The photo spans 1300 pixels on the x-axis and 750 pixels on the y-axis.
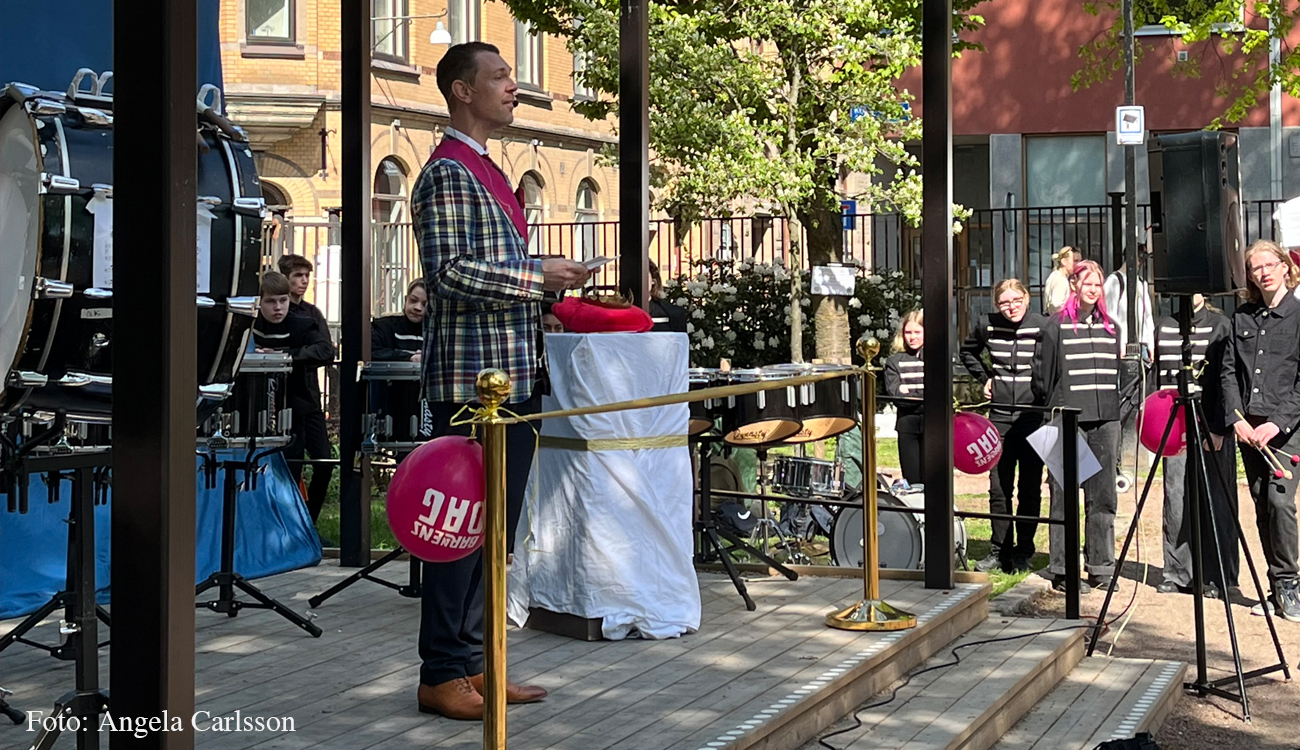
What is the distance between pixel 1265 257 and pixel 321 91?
71.8ft

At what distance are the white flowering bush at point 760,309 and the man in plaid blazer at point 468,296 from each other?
13.7m

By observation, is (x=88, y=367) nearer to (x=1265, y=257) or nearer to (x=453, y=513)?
(x=453, y=513)

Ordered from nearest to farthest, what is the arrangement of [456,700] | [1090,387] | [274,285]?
[456,700]
[1090,387]
[274,285]

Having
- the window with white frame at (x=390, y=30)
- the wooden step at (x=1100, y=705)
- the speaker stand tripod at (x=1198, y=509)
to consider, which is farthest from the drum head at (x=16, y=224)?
the window with white frame at (x=390, y=30)

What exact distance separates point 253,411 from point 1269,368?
5472mm

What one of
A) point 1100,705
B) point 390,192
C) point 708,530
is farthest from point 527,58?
point 1100,705

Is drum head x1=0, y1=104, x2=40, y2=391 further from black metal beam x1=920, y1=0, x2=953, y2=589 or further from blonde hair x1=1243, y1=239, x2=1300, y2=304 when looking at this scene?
blonde hair x1=1243, y1=239, x2=1300, y2=304

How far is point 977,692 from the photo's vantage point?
6.34 metres

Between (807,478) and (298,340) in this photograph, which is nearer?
(298,340)

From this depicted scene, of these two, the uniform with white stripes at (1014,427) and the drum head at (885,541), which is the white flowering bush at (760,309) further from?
the drum head at (885,541)

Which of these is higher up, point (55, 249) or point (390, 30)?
point (390, 30)

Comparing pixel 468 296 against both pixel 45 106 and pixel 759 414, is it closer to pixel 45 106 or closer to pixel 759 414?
pixel 45 106

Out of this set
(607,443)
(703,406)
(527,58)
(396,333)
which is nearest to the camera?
(607,443)

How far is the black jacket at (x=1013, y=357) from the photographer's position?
1013cm
